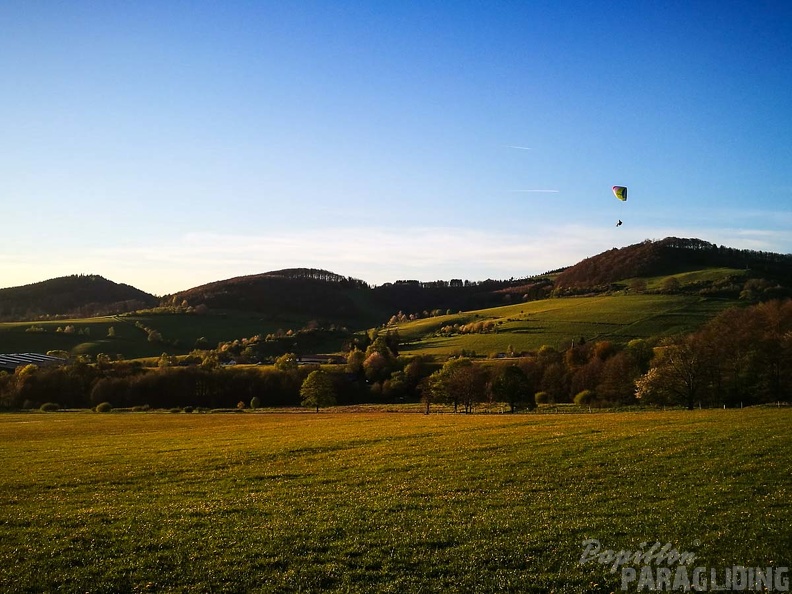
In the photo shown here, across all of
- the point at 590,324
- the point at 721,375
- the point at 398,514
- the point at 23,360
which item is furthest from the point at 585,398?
the point at 23,360

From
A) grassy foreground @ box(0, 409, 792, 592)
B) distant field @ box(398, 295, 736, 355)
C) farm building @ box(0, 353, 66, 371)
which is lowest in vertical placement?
→ farm building @ box(0, 353, 66, 371)

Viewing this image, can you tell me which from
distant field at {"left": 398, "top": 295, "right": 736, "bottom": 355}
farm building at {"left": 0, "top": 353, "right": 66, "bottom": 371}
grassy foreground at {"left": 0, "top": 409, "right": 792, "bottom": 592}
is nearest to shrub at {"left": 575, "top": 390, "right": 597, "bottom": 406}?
distant field at {"left": 398, "top": 295, "right": 736, "bottom": 355}

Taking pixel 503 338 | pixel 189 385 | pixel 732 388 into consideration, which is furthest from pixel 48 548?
pixel 503 338

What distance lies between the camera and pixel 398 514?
66.9 feet

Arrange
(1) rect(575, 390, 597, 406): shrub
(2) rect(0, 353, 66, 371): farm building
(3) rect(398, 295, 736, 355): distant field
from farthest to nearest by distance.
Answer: (2) rect(0, 353, 66, 371): farm building, (3) rect(398, 295, 736, 355): distant field, (1) rect(575, 390, 597, 406): shrub

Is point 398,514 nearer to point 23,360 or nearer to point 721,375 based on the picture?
point 721,375

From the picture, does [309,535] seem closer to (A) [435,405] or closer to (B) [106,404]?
(A) [435,405]

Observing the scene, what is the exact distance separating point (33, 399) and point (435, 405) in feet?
267

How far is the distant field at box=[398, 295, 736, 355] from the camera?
5753 inches

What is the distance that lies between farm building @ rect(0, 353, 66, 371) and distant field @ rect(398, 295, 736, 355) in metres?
93.3

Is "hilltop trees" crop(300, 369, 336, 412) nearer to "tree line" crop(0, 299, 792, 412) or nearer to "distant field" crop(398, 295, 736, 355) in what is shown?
"tree line" crop(0, 299, 792, 412)

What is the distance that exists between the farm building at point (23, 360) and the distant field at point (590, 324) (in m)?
93.3

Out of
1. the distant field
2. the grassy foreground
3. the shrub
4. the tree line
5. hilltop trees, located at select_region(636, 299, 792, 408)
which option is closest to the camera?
the grassy foreground

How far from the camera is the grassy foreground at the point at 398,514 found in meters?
15.3
